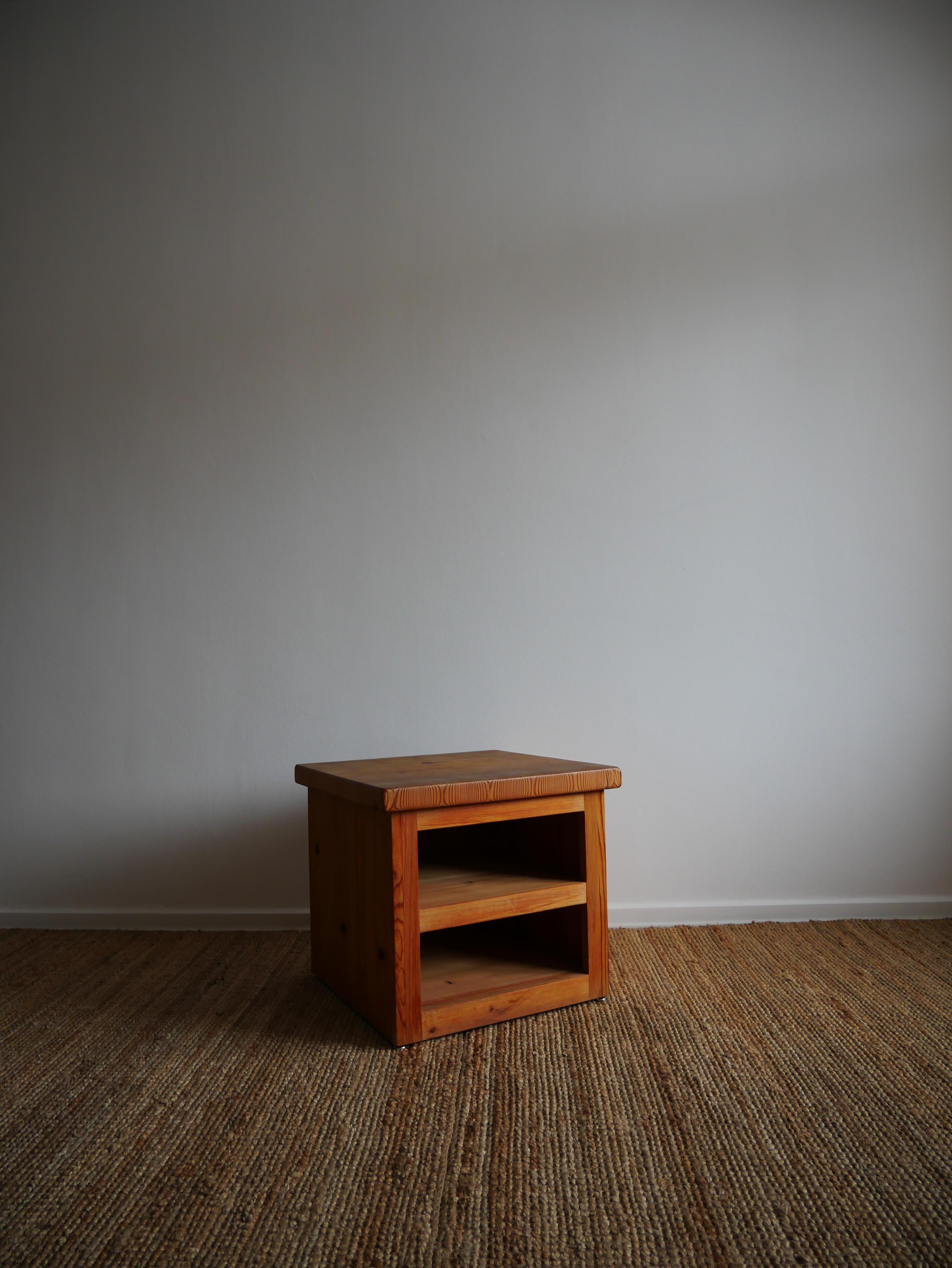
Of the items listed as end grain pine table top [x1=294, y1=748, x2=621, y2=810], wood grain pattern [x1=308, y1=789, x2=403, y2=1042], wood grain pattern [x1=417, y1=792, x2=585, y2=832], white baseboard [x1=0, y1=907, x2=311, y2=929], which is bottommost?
white baseboard [x1=0, y1=907, x2=311, y2=929]

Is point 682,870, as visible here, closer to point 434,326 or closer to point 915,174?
point 434,326

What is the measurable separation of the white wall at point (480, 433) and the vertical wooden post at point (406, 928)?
66 cm

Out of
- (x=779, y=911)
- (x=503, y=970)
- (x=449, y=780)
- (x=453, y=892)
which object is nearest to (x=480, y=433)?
Answer: (x=449, y=780)

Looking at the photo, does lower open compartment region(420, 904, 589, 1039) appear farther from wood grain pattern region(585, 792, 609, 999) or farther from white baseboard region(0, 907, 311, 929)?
white baseboard region(0, 907, 311, 929)

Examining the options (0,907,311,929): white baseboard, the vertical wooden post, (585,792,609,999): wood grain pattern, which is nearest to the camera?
the vertical wooden post

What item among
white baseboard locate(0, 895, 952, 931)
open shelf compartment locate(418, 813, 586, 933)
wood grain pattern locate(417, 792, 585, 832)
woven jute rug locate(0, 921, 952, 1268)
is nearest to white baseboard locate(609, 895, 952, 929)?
white baseboard locate(0, 895, 952, 931)

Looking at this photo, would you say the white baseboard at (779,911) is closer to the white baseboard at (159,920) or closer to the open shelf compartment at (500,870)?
the open shelf compartment at (500,870)

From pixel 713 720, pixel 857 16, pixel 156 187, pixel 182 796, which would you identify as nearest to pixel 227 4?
pixel 156 187

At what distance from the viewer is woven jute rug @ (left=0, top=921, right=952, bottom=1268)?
795 millimetres

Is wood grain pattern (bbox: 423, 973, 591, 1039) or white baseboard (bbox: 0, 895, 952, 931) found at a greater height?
wood grain pattern (bbox: 423, 973, 591, 1039)

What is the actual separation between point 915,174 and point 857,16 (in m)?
0.43

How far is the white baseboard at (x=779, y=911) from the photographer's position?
1.87 m

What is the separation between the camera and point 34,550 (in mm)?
1956

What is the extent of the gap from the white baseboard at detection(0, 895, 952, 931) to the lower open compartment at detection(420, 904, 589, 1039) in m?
0.40
